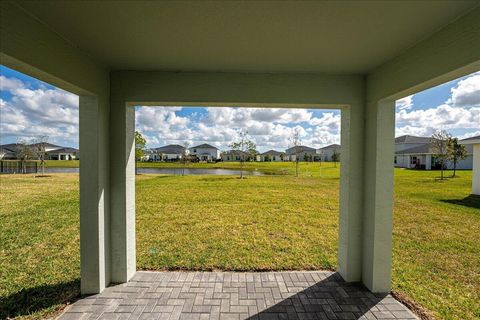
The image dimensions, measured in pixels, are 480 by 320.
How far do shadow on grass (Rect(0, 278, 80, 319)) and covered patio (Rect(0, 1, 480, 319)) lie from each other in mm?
278

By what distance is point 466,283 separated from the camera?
3.77 m

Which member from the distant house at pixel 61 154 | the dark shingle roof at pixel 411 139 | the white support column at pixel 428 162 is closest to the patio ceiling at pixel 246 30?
the white support column at pixel 428 162

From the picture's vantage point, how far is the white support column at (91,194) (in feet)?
10.8

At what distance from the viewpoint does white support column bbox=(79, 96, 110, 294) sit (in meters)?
3.28

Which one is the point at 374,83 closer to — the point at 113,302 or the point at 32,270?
the point at 113,302

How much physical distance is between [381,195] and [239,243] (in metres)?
3.06

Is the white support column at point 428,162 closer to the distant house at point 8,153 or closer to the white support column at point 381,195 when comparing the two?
the white support column at point 381,195

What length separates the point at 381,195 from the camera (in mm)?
3467

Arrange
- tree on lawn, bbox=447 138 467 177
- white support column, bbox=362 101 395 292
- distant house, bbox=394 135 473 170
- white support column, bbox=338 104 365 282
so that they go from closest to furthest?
white support column, bbox=362 101 395 292 < white support column, bbox=338 104 365 282 < tree on lawn, bbox=447 138 467 177 < distant house, bbox=394 135 473 170

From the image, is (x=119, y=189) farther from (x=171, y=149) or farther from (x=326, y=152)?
(x=171, y=149)

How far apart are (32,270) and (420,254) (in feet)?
23.5

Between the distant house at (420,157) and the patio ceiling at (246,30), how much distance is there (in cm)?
2375

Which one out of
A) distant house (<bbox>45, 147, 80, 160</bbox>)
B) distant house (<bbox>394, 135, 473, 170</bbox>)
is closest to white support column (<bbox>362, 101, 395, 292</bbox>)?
distant house (<bbox>394, 135, 473, 170</bbox>)

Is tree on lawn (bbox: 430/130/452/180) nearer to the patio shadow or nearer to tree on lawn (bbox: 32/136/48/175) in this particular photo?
the patio shadow
